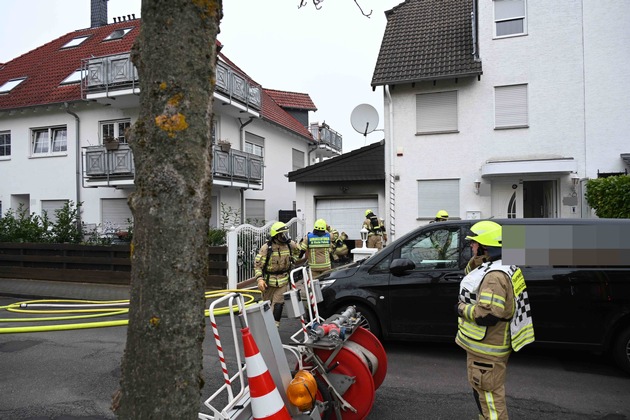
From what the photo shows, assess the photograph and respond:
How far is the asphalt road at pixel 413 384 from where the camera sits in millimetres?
4051

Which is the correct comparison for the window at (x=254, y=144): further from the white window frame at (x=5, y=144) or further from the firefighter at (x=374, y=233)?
the white window frame at (x=5, y=144)

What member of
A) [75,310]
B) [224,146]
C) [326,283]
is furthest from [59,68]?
[326,283]

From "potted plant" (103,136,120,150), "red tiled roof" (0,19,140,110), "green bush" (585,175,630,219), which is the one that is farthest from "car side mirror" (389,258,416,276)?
"red tiled roof" (0,19,140,110)

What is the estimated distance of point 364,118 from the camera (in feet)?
50.5

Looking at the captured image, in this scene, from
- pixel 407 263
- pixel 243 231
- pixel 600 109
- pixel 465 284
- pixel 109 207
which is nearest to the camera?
pixel 465 284

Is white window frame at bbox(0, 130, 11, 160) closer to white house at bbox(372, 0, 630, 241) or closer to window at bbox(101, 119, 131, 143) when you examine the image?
window at bbox(101, 119, 131, 143)

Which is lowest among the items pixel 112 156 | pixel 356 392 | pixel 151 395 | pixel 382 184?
A: pixel 356 392

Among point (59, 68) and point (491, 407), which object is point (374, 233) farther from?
point (59, 68)

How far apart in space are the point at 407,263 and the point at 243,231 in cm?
659

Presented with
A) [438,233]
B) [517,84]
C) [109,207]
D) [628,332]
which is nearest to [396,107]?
[517,84]

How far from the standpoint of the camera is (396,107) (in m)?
Answer: 14.0

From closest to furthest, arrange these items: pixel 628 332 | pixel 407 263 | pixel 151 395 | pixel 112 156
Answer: pixel 151 395 < pixel 628 332 < pixel 407 263 < pixel 112 156

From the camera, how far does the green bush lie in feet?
31.0

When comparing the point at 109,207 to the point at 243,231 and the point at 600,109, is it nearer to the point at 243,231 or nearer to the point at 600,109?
the point at 243,231
